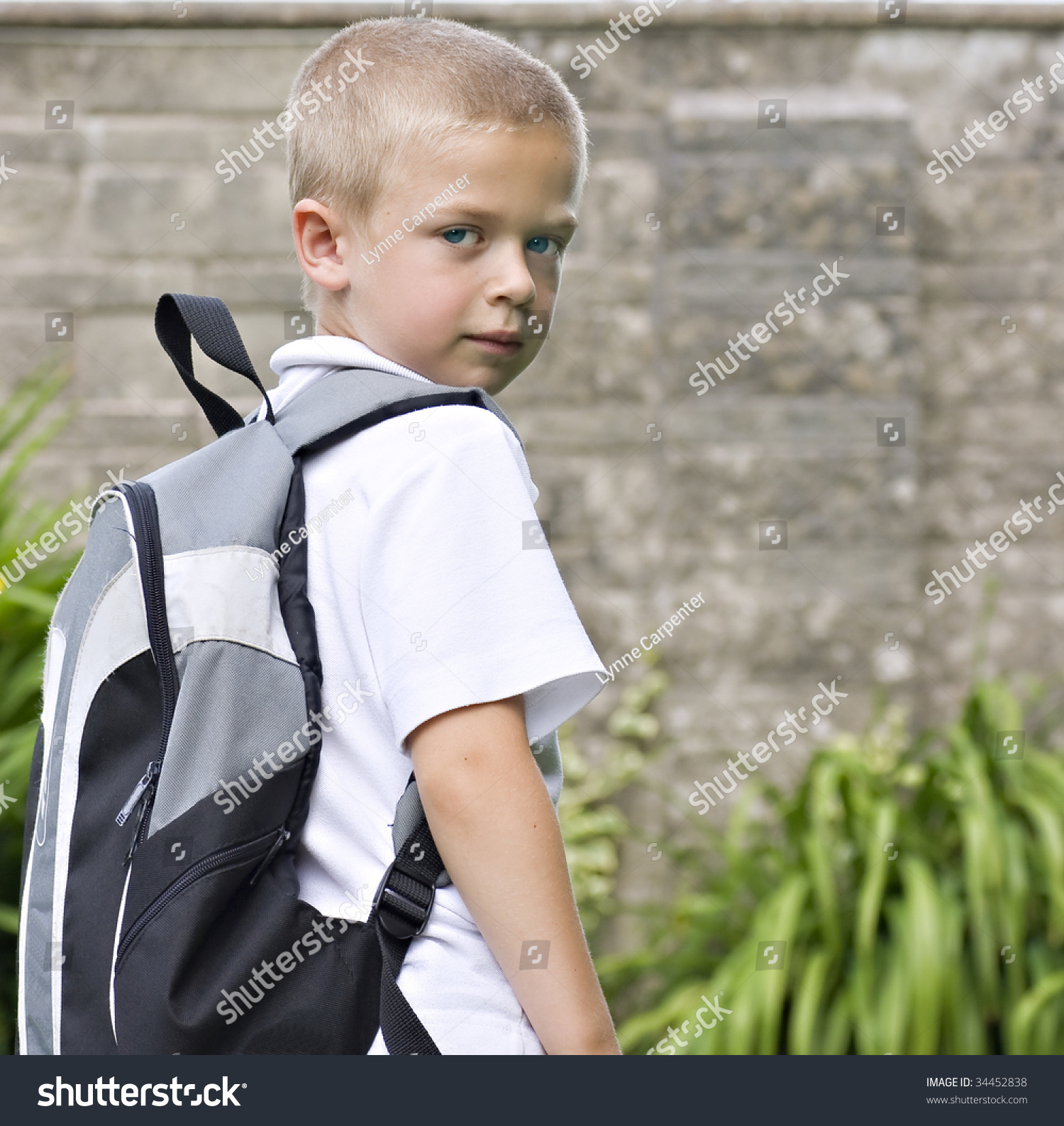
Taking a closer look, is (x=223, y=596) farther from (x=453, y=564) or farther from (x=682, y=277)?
(x=682, y=277)

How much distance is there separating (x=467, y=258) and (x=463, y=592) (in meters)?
0.30

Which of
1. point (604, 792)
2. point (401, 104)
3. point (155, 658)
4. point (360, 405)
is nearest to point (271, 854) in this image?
point (155, 658)

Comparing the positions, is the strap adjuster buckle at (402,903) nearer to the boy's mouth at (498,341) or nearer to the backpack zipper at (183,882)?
the backpack zipper at (183,882)

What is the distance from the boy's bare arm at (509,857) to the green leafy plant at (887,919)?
193 cm

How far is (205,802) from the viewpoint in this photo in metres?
0.80

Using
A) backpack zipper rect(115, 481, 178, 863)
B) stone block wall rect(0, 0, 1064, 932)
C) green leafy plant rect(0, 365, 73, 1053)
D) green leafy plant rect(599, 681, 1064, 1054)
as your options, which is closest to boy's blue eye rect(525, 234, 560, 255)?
backpack zipper rect(115, 481, 178, 863)

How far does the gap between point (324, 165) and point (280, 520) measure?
0.37 metres

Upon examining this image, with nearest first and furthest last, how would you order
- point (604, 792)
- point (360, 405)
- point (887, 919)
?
point (360, 405), point (887, 919), point (604, 792)

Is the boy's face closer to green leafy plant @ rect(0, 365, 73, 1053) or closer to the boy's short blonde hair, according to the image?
the boy's short blonde hair

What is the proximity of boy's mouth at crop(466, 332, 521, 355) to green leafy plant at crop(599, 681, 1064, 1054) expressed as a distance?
2.07m

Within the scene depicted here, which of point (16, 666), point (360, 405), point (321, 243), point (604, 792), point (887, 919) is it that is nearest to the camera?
point (360, 405)

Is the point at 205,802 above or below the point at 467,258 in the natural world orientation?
below

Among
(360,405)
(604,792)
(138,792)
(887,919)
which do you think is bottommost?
(887,919)

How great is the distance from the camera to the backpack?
2.60 ft
